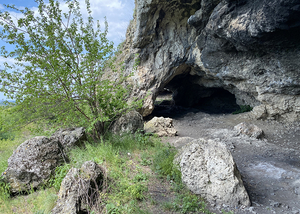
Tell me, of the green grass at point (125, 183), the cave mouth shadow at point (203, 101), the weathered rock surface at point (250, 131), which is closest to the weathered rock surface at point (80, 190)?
the green grass at point (125, 183)

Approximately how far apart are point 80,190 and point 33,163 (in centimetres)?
180

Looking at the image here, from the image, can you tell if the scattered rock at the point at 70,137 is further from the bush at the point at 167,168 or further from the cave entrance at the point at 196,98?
the cave entrance at the point at 196,98

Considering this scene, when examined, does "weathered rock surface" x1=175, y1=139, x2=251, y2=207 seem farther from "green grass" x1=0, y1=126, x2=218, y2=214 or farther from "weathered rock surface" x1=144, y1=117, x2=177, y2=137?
"weathered rock surface" x1=144, y1=117, x2=177, y2=137

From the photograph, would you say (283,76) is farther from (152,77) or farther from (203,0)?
(152,77)

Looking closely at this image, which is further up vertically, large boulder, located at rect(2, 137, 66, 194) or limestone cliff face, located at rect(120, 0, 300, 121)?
limestone cliff face, located at rect(120, 0, 300, 121)

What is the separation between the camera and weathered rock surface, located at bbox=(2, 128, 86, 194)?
4.16 m

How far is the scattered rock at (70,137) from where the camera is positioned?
16.9ft

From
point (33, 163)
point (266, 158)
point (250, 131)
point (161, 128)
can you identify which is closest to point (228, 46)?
point (250, 131)

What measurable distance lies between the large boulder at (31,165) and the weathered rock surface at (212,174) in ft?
9.46

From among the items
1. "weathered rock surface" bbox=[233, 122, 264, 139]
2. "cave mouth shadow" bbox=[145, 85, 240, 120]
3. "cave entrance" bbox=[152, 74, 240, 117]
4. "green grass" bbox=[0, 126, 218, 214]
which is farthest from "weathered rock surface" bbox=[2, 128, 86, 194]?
"cave mouth shadow" bbox=[145, 85, 240, 120]

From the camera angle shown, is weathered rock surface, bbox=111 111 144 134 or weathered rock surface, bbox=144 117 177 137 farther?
weathered rock surface, bbox=144 117 177 137

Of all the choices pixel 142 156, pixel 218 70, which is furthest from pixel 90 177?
pixel 218 70

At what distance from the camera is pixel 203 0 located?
6953 millimetres

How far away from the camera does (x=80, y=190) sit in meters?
3.17
